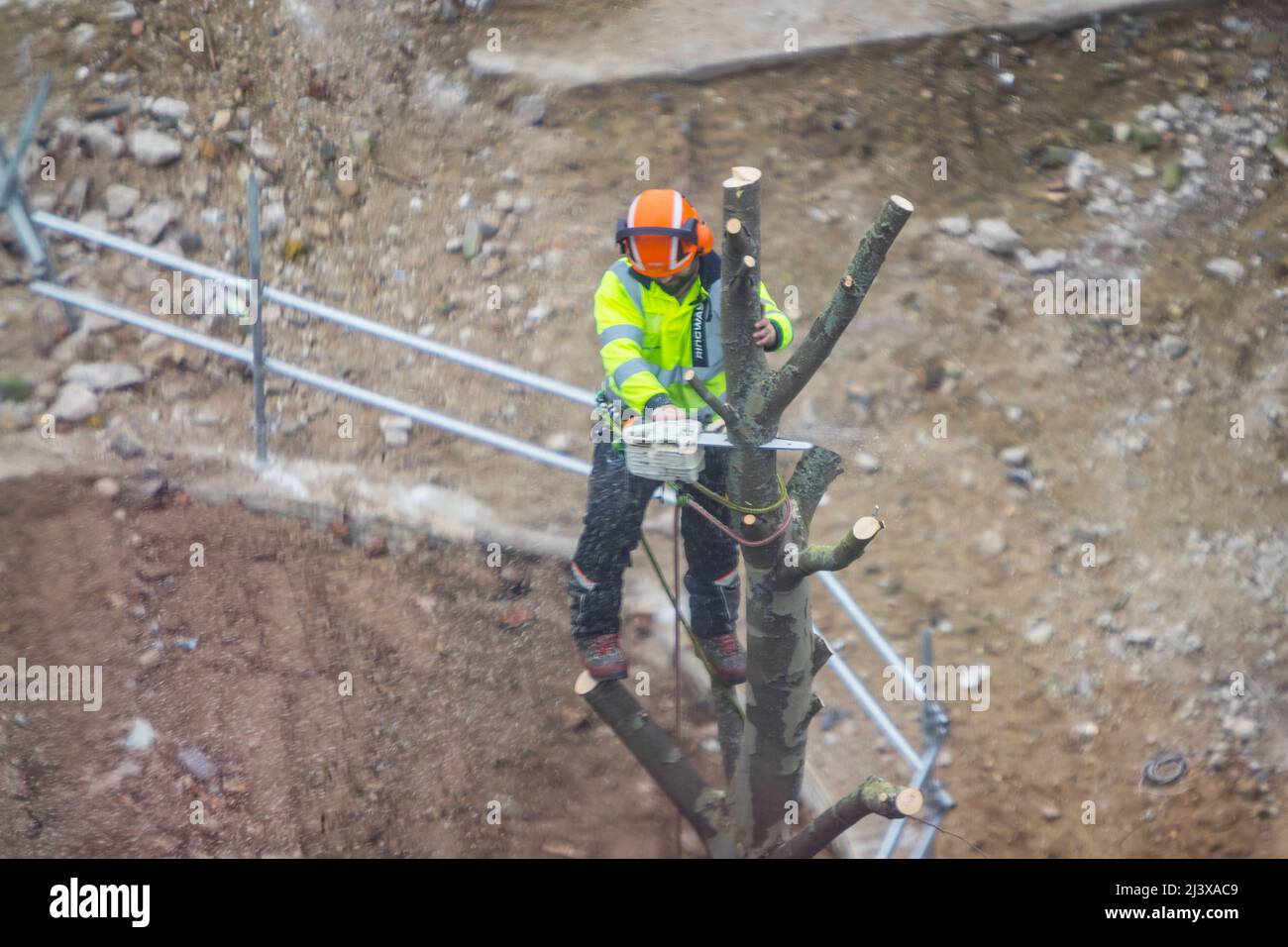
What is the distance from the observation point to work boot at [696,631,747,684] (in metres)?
5.56

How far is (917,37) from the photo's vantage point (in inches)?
365

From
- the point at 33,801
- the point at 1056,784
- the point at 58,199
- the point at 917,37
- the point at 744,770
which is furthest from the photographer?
the point at 917,37

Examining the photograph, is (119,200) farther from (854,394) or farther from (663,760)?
(663,760)

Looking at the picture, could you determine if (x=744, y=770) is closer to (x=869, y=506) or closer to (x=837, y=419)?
(x=869, y=506)

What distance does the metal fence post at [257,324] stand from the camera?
244 inches

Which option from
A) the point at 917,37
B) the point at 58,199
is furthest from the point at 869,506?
the point at 58,199

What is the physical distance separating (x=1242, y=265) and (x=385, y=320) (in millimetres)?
5670

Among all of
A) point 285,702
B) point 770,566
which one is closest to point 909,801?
point 770,566

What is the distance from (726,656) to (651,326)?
1.64 metres

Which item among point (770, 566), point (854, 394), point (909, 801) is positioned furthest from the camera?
point (854, 394)

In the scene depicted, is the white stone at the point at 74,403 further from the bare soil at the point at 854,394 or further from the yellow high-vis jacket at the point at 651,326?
the yellow high-vis jacket at the point at 651,326

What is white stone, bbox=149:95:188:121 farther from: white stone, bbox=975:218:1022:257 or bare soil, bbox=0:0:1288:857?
white stone, bbox=975:218:1022:257

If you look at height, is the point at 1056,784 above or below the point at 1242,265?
below

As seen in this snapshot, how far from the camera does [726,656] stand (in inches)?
221
